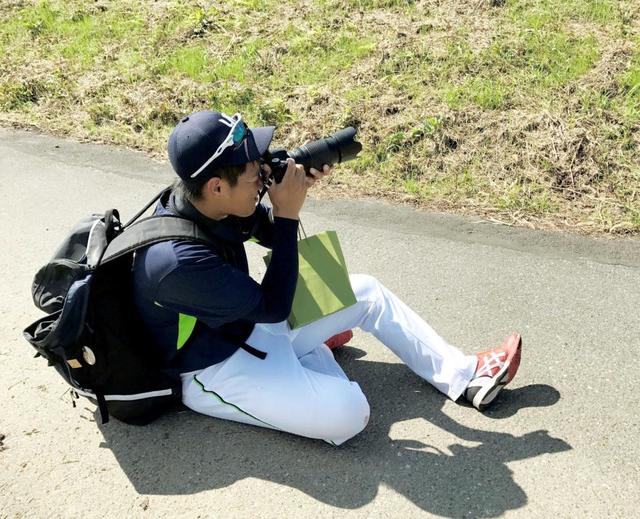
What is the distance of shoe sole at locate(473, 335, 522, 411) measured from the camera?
11.0 feet

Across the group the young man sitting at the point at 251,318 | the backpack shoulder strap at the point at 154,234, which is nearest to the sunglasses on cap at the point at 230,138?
the young man sitting at the point at 251,318

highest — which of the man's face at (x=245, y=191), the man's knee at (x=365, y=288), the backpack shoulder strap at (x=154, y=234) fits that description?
the man's face at (x=245, y=191)

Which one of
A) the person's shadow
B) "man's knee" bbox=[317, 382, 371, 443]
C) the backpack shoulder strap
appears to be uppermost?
the backpack shoulder strap

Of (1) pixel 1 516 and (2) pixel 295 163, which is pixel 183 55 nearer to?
(2) pixel 295 163

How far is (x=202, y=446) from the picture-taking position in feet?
10.8

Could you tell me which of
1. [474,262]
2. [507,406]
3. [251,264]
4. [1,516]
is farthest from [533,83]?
[1,516]

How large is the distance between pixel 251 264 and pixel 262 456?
180 centimetres

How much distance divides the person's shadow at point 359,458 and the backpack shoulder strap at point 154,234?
0.93 m

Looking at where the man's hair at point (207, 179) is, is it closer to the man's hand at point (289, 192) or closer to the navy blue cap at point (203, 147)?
the navy blue cap at point (203, 147)

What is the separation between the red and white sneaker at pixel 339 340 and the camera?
3850mm

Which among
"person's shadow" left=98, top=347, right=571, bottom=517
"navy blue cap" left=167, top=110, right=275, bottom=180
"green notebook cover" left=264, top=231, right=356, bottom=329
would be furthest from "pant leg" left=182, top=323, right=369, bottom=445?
"navy blue cap" left=167, top=110, right=275, bottom=180

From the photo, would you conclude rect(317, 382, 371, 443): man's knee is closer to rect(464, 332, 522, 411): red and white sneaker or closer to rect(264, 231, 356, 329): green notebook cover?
rect(264, 231, 356, 329): green notebook cover

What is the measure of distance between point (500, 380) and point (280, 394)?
1.01 meters

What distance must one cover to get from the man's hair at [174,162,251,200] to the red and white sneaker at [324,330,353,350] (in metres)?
1.25
